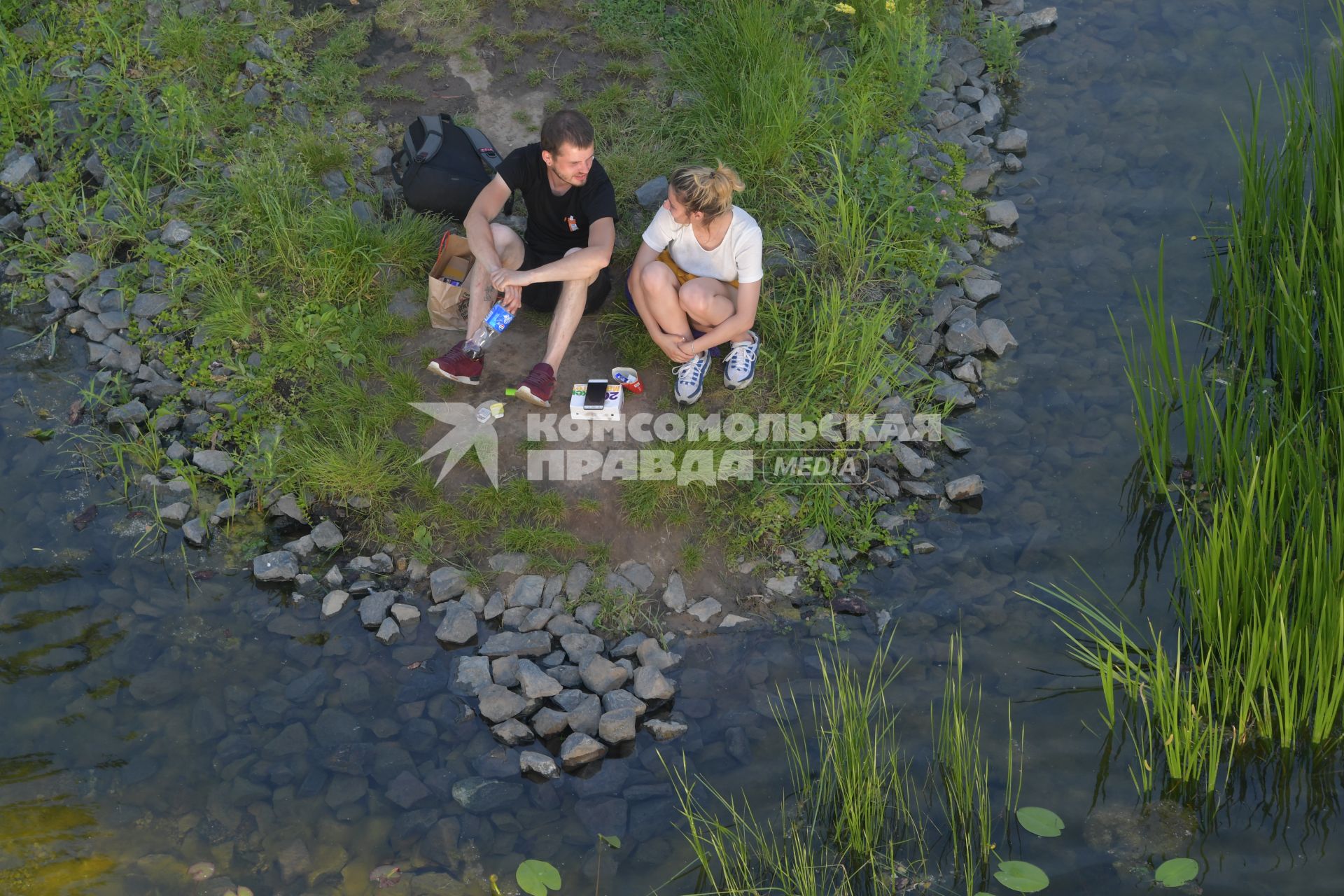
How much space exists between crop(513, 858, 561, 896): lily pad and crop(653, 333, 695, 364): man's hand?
2526 mm

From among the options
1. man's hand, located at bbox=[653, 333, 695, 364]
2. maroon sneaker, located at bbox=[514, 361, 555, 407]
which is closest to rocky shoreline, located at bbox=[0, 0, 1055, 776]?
maroon sneaker, located at bbox=[514, 361, 555, 407]

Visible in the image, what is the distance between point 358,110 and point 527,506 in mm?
3216

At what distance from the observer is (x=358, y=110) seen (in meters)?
7.24

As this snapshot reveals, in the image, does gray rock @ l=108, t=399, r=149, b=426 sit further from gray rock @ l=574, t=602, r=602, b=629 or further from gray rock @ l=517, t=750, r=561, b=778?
gray rock @ l=517, t=750, r=561, b=778

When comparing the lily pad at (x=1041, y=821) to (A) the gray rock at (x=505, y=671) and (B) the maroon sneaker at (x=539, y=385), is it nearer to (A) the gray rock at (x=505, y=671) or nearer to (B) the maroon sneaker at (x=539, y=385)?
(A) the gray rock at (x=505, y=671)

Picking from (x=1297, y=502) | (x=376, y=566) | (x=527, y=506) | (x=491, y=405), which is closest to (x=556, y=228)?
(x=491, y=405)

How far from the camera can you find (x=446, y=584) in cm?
535

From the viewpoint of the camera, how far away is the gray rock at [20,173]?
7020 mm

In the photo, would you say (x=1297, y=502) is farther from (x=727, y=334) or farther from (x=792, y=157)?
(x=792, y=157)

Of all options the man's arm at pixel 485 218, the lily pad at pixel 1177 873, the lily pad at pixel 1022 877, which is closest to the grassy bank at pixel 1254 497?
the lily pad at pixel 1177 873

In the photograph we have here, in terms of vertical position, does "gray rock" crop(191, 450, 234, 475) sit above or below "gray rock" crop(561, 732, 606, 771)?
above

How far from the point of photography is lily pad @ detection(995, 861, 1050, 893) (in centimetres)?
423

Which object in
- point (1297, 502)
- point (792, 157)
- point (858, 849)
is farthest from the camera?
point (792, 157)

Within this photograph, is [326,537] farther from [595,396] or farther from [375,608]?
[595,396]
